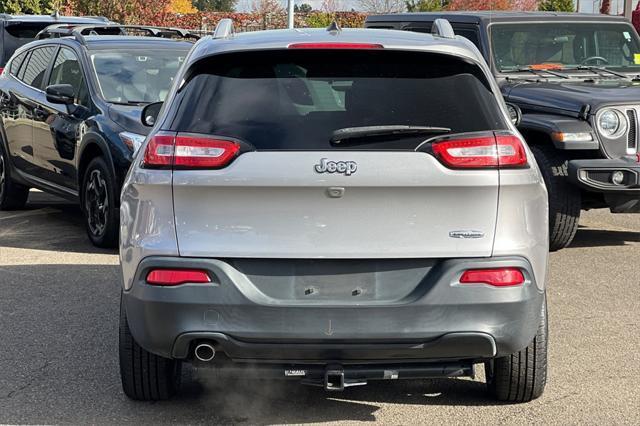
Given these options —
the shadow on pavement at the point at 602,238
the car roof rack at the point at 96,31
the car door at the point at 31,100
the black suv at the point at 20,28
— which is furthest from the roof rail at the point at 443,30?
the black suv at the point at 20,28

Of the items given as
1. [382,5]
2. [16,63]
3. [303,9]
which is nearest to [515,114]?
[16,63]

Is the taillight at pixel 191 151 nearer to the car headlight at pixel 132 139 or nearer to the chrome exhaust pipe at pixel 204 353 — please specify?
the chrome exhaust pipe at pixel 204 353

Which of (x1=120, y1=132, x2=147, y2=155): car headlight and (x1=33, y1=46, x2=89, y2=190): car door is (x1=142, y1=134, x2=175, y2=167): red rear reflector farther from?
(x1=33, y1=46, x2=89, y2=190): car door

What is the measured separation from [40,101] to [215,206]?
253 inches

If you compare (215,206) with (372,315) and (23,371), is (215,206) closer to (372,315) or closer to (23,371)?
(372,315)

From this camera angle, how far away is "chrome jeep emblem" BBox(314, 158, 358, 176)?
4.27m

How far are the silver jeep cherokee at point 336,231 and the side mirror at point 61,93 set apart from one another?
526cm

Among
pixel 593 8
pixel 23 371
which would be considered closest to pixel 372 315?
pixel 23 371

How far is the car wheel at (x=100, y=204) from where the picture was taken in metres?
8.84

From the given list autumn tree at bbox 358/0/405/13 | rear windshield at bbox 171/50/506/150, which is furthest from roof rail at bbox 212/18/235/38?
autumn tree at bbox 358/0/405/13

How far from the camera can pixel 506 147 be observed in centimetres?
437

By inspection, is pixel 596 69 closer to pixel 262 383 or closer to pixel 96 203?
pixel 96 203

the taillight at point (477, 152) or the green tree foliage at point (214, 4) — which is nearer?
the taillight at point (477, 152)

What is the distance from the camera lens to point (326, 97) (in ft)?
14.6
